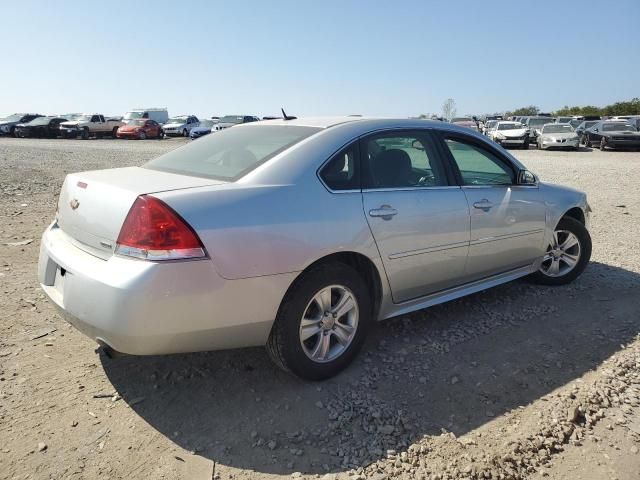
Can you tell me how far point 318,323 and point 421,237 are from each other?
95 cm

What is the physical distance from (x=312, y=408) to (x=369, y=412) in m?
0.32

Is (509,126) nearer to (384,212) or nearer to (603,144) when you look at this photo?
(603,144)

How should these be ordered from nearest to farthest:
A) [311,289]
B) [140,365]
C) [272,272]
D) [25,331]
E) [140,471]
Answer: [140,471], [272,272], [311,289], [140,365], [25,331]

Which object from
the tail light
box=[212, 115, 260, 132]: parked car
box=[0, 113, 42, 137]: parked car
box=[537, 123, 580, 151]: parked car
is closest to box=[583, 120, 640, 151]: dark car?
box=[537, 123, 580, 151]: parked car

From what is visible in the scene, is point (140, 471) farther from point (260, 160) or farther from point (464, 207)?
point (464, 207)

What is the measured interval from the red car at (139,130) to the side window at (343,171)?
1371 inches

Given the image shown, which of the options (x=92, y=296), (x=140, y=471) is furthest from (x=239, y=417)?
(x=92, y=296)

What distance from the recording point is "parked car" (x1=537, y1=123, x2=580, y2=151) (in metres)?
25.6

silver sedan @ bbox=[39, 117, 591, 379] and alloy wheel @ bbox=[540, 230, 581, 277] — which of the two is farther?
alloy wheel @ bbox=[540, 230, 581, 277]

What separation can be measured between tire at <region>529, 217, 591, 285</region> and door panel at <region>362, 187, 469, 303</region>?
1446 mm

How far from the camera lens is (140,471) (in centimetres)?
233

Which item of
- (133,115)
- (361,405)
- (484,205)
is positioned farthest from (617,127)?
(133,115)

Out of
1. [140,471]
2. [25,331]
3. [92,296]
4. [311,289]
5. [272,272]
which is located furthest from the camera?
[25,331]

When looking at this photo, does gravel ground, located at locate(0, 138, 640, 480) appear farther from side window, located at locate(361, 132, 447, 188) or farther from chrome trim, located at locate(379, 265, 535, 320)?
side window, located at locate(361, 132, 447, 188)
